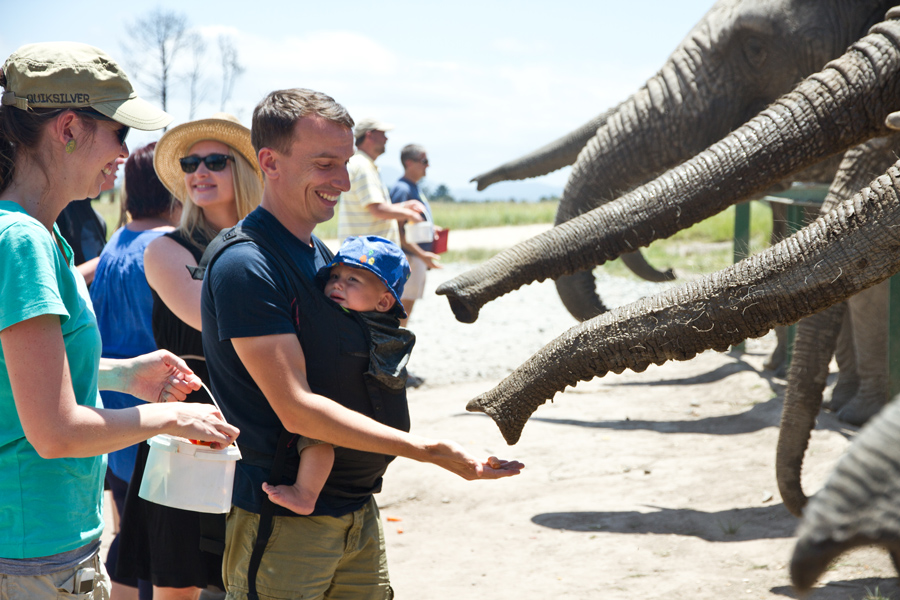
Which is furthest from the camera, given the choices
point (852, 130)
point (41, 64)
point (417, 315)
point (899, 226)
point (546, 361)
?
point (417, 315)

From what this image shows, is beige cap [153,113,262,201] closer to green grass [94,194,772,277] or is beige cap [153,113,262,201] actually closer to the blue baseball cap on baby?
the blue baseball cap on baby

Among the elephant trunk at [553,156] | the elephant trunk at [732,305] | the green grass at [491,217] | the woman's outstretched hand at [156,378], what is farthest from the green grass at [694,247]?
the woman's outstretched hand at [156,378]

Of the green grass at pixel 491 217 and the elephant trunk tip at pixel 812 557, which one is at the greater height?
the green grass at pixel 491 217

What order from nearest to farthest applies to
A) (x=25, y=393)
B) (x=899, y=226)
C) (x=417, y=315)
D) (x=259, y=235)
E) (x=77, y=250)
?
1. (x=25, y=393)
2. (x=259, y=235)
3. (x=899, y=226)
4. (x=77, y=250)
5. (x=417, y=315)

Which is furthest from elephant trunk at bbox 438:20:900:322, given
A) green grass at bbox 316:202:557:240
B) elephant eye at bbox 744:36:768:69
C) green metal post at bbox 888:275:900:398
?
green grass at bbox 316:202:557:240

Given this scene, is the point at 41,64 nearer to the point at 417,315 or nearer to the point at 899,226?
the point at 899,226

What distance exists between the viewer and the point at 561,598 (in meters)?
4.18

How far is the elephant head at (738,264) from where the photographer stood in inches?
115

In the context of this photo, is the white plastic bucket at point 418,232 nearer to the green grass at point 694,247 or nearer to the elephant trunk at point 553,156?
the elephant trunk at point 553,156

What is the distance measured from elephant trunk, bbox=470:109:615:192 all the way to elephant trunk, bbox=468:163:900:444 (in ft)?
15.3

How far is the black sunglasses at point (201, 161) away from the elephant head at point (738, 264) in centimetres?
116

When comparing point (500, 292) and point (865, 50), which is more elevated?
point (865, 50)

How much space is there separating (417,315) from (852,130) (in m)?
10.1

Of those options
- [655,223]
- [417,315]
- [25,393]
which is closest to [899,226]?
[655,223]
